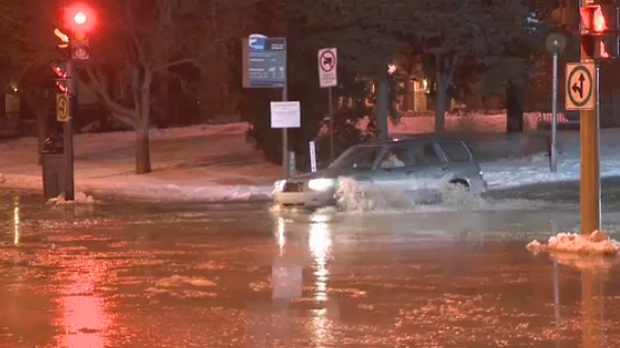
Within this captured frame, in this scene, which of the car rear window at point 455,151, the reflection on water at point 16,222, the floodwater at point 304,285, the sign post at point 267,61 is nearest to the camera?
the floodwater at point 304,285

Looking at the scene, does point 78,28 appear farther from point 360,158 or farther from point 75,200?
point 360,158

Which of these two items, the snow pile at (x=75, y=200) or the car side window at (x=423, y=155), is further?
the snow pile at (x=75, y=200)

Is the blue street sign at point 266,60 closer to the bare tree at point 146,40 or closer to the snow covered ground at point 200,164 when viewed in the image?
the snow covered ground at point 200,164

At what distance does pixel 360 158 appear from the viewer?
22.3 meters

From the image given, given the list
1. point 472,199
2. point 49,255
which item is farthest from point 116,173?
point 49,255

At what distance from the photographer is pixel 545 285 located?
1241 centimetres

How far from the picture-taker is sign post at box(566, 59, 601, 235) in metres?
15.0

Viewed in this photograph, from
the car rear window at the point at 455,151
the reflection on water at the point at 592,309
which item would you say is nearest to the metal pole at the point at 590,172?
the reflection on water at the point at 592,309

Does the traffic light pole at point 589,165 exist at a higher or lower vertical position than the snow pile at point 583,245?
higher

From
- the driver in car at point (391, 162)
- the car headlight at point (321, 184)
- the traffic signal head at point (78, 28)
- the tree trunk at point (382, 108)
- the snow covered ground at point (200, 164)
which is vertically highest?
the traffic signal head at point (78, 28)

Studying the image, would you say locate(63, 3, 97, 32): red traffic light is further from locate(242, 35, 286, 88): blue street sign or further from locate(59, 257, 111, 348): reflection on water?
locate(59, 257, 111, 348): reflection on water

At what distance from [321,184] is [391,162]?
151 centimetres

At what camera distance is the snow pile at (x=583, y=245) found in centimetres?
1448

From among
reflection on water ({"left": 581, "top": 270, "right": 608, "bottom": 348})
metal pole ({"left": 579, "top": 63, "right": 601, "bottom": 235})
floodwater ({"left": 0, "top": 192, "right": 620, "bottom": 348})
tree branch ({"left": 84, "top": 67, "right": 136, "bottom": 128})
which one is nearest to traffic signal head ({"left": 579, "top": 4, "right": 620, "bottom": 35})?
metal pole ({"left": 579, "top": 63, "right": 601, "bottom": 235})
